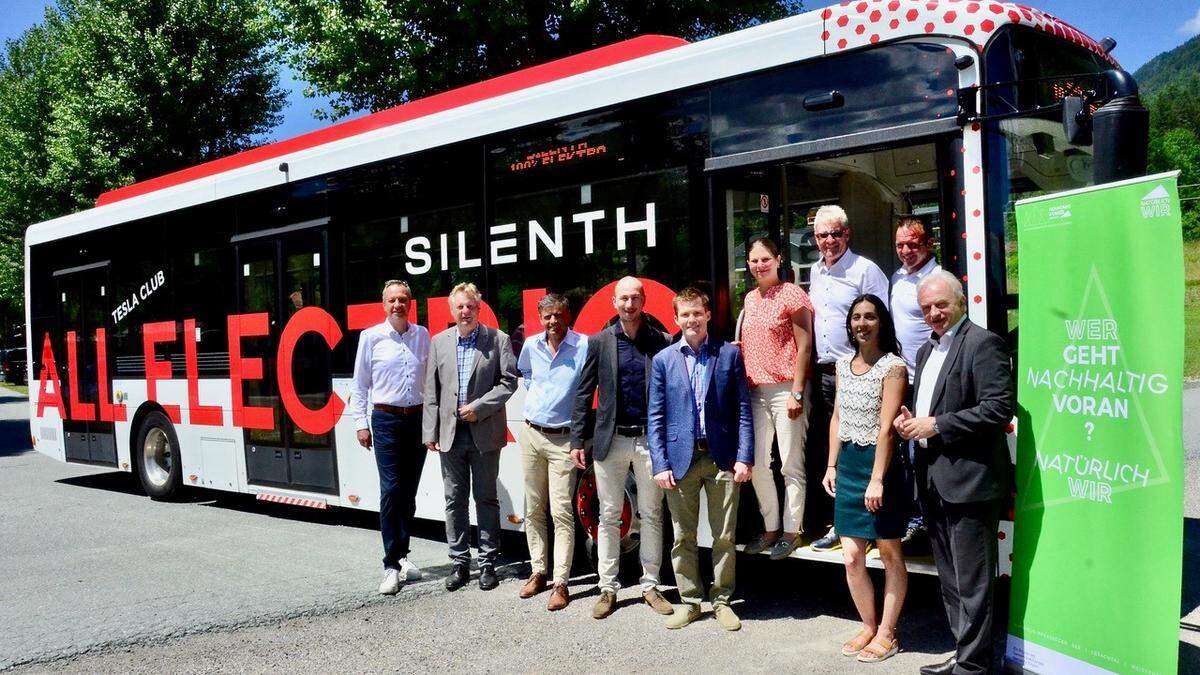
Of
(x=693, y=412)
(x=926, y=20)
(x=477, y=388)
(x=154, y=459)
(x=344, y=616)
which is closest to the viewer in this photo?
(x=926, y=20)

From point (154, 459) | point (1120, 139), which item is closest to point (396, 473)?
point (1120, 139)

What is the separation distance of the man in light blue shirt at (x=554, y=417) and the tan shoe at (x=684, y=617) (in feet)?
2.53

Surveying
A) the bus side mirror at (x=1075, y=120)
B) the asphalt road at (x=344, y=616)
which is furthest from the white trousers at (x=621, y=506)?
the bus side mirror at (x=1075, y=120)

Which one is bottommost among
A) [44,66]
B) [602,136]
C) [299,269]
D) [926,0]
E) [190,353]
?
[190,353]

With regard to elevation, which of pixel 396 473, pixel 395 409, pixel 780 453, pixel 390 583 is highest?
pixel 395 409

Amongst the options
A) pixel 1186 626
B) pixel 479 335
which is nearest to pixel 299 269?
pixel 479 335

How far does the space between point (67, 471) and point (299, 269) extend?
7.83m

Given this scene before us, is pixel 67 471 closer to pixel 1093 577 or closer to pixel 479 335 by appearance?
pixel 479 335

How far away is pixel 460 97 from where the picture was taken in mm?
7441

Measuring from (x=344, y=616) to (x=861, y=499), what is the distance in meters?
3.21

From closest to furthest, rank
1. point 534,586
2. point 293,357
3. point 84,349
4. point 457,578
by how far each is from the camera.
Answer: point 534,586, point 457,578, point 293,357, point 84,349

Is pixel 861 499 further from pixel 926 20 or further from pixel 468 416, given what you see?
pixel 468 416

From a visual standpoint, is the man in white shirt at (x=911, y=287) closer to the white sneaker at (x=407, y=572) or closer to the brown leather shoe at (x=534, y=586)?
the brown leather shoe at (x=534, y=586)

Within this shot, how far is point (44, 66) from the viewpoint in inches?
1105
